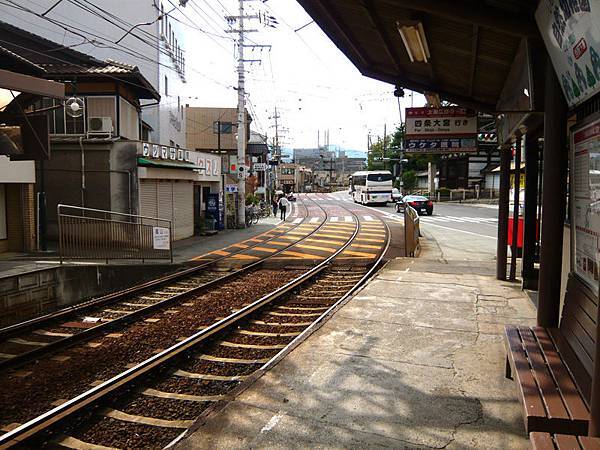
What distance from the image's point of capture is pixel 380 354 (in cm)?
573

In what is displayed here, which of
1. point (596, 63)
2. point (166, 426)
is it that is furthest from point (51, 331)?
point (596, 63)

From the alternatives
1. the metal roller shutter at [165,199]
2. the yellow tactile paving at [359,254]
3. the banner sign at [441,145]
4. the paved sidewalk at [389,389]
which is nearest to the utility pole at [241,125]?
the metal roller shutter at [165,199]

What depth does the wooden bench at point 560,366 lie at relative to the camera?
123 inches

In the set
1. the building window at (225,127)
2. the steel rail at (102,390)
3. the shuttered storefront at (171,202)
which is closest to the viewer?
the steel rail at (102,390)

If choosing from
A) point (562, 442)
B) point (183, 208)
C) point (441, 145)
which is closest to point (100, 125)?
point (183, 208)

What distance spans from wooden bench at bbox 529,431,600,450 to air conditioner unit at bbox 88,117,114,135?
1759 cm

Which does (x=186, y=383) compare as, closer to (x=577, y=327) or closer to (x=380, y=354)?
(x=380, y=354)

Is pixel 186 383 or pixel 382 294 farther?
pixel 382 294

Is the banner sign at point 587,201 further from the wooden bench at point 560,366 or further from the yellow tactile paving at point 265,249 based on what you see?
the yellow tactile paving at point 265,249

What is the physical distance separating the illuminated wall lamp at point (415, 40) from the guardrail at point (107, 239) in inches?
317

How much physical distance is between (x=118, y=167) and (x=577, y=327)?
647 inches

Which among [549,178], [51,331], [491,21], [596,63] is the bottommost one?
[51,331]

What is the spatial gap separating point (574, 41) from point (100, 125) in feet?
56.6

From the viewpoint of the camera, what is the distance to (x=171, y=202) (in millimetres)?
20609
